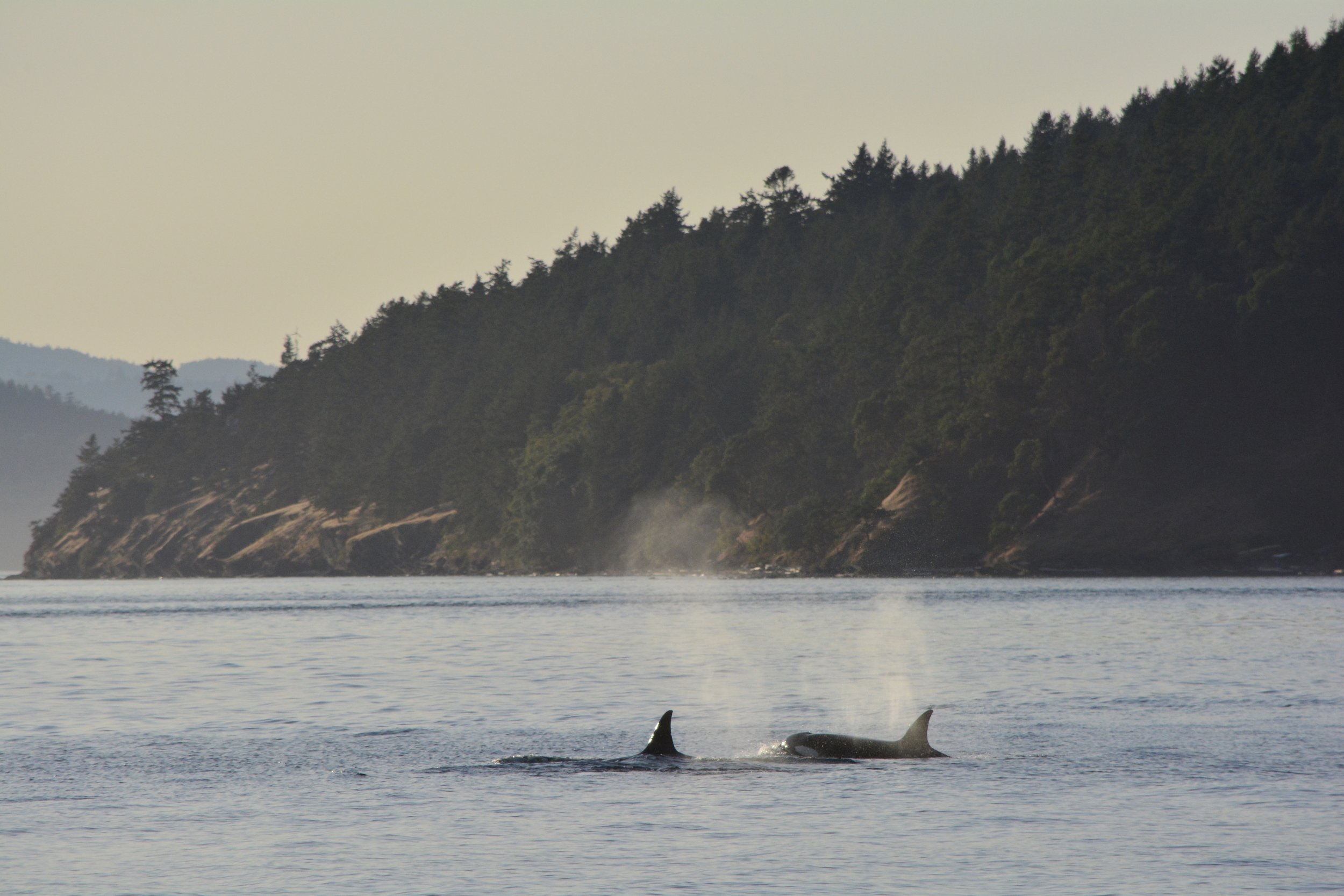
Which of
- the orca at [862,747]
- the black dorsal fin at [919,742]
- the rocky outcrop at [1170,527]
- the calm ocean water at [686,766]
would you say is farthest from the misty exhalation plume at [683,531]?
the black dorsal fin at [919,742]

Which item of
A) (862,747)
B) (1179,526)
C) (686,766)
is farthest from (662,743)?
(1179,526)

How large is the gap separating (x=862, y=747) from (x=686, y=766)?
3683mm

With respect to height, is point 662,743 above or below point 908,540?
below

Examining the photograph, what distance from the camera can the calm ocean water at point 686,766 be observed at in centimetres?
1905

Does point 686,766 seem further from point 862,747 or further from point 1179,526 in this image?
point 1179,526

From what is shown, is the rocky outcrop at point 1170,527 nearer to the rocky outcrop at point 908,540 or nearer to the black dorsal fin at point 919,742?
the rocky outcrop at point 908,540

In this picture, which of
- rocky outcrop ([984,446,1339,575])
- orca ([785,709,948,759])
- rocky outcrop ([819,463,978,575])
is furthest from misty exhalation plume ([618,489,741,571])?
orca ([785,709,948,759])

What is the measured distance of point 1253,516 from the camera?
126 metres

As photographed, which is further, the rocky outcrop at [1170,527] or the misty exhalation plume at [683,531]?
the misty exhalation plume at [683,531]

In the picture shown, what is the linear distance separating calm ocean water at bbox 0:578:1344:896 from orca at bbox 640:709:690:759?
529 mm

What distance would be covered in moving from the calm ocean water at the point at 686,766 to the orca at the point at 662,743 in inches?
20.8

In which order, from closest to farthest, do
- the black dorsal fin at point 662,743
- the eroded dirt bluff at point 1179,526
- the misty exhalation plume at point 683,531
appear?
the black dorsal fin at point 662,743 < the eroded dirt bluff at point 1179,526 < the misty exhalation plume at point 683,531

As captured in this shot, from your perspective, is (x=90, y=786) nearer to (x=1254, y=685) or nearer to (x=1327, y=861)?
(x=1327, y=861)

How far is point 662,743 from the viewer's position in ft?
93.5
